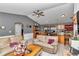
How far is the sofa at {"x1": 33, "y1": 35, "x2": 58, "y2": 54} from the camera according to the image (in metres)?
2.26

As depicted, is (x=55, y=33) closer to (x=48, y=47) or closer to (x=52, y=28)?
(x=52, y=28)

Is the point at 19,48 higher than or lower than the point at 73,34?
lower

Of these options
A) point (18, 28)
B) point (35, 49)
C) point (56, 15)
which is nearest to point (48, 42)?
point (35, 49)

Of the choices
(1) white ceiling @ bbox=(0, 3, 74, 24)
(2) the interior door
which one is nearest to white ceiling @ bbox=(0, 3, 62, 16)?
(1) white ceiling @ bbox=(0, 3, 74, 24)

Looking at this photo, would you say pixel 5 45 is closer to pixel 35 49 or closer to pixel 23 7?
pixel 35 49

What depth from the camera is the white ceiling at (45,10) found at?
2.18m

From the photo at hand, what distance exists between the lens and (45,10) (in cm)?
225

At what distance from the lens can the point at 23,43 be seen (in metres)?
2.27

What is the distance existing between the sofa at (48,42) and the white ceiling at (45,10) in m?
0.31

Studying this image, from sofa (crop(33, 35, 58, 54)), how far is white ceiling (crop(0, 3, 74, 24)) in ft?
1.03

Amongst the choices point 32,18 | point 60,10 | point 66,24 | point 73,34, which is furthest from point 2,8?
point 73,34

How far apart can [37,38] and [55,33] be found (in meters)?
0.39

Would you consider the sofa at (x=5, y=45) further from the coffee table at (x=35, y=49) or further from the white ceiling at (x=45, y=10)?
the white ceiling at (x=45, y=10)

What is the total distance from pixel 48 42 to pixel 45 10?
0.66 meters
